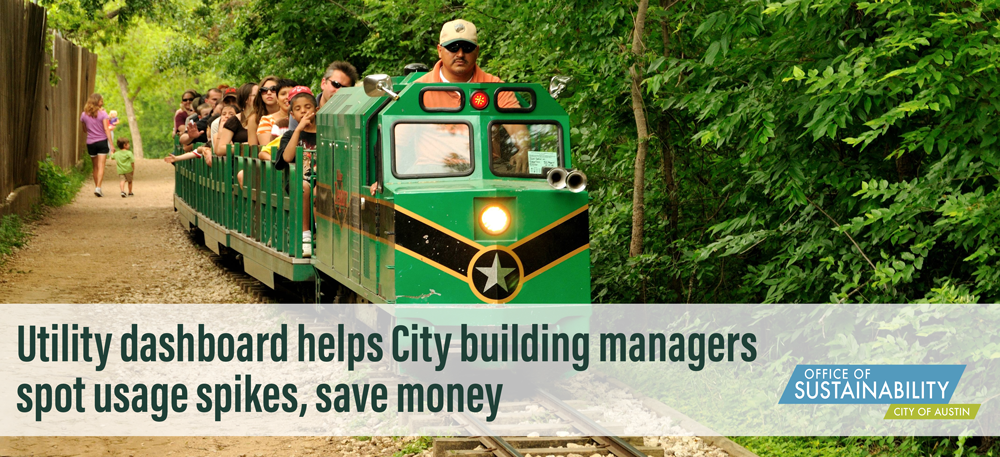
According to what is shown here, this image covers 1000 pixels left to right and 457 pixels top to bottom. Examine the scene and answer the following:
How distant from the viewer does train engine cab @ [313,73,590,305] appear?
7.09 metres

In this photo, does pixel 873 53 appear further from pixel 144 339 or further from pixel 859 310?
pixel 144 339

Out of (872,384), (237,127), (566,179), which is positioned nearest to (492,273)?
(566,179)

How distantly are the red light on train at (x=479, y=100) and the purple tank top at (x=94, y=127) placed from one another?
52.5 ft

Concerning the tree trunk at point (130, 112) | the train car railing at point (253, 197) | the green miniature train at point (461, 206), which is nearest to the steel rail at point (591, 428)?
the green miniature train at point (461, 206)

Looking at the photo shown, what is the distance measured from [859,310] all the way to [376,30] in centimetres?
1057

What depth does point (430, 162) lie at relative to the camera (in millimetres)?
7523

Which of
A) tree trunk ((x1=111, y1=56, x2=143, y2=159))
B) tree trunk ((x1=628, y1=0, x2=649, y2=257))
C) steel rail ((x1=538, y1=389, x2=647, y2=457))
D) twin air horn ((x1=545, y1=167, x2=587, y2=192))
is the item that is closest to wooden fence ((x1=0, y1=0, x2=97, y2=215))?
tree trunk ((x1=628, y1=0, x2=649, y2=257))

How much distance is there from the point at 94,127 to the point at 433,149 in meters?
16.0

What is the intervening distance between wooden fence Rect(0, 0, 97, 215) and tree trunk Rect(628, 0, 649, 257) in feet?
32.1

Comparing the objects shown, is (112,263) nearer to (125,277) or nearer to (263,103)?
(125,277)

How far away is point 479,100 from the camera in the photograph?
757cm

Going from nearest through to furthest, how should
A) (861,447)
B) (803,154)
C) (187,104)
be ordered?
(861,447), (803,154), (187,104)

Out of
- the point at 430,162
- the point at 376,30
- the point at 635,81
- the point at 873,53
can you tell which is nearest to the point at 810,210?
the point at 873,53

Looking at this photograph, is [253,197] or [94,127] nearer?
[253,197]
